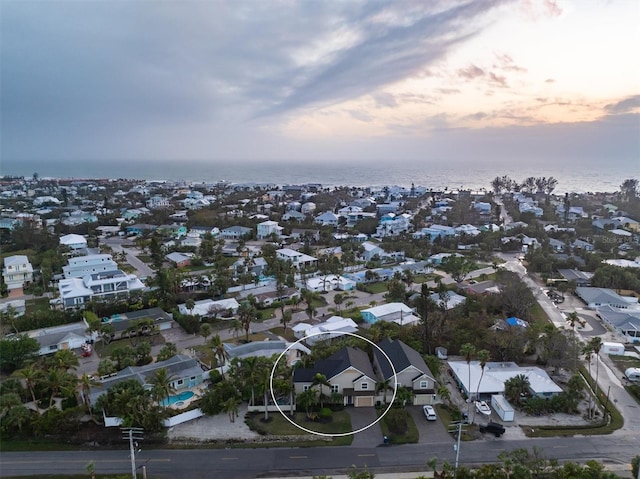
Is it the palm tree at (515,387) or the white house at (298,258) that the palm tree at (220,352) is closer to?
the palm tree at (515,387)

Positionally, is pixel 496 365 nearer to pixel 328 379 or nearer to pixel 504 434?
pixel 504 434

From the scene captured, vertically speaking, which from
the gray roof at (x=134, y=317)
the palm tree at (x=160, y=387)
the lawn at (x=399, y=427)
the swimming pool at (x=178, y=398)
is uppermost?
the palm tree at (x=160, y=387)

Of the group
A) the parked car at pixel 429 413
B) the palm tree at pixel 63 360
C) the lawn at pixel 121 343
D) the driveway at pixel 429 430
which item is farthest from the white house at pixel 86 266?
the parked car at pixel 429 413

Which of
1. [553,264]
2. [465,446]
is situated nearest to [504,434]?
[465,446]

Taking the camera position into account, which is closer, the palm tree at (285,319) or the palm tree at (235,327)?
the palm tree at (235,327)

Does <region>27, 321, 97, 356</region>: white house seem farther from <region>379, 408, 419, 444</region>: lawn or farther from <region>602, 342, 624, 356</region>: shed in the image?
<region>602, 342, 624, 356</region>: shed

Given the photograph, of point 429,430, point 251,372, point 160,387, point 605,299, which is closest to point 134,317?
point 160,387

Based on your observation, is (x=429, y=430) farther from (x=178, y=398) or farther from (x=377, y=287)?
(x=377, y=287)
